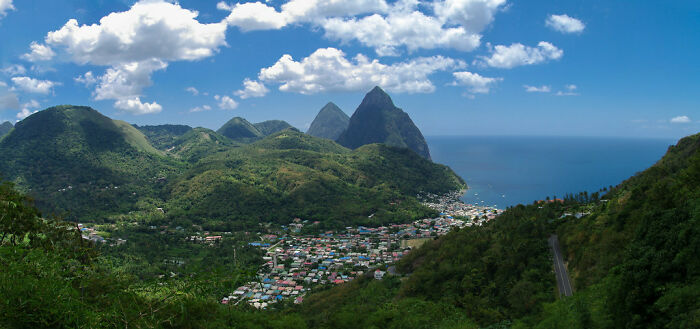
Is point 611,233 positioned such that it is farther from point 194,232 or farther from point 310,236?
point 194,232

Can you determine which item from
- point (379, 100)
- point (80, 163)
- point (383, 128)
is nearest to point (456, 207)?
point (80, 163)

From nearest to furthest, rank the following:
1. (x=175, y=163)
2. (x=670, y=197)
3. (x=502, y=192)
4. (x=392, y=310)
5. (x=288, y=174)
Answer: (x=670, y=197) → (x=392, y=310) → (x=288, y=174) → (x=502, y=192) → (x=175, y=163)

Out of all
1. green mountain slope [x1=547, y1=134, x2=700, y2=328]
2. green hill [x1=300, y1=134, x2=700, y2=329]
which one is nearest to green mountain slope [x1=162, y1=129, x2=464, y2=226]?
green hill [x1=300, y1=134, x2=700, y2=329]

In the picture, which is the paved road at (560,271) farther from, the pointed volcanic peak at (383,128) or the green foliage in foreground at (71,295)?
the pointed volcanic peak at (383,128)

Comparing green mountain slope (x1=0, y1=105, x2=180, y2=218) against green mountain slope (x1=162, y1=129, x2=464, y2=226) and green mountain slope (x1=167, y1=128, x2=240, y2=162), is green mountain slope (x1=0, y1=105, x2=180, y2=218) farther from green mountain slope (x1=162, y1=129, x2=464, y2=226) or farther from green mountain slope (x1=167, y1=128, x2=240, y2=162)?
green mountain slope (x1=167, y1=128, x2=240, y2=162)

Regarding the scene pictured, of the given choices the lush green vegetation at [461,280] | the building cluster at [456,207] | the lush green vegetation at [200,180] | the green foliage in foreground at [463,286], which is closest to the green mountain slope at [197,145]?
the lush green vegetation at [200,180]

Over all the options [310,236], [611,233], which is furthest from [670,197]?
[310,236]
